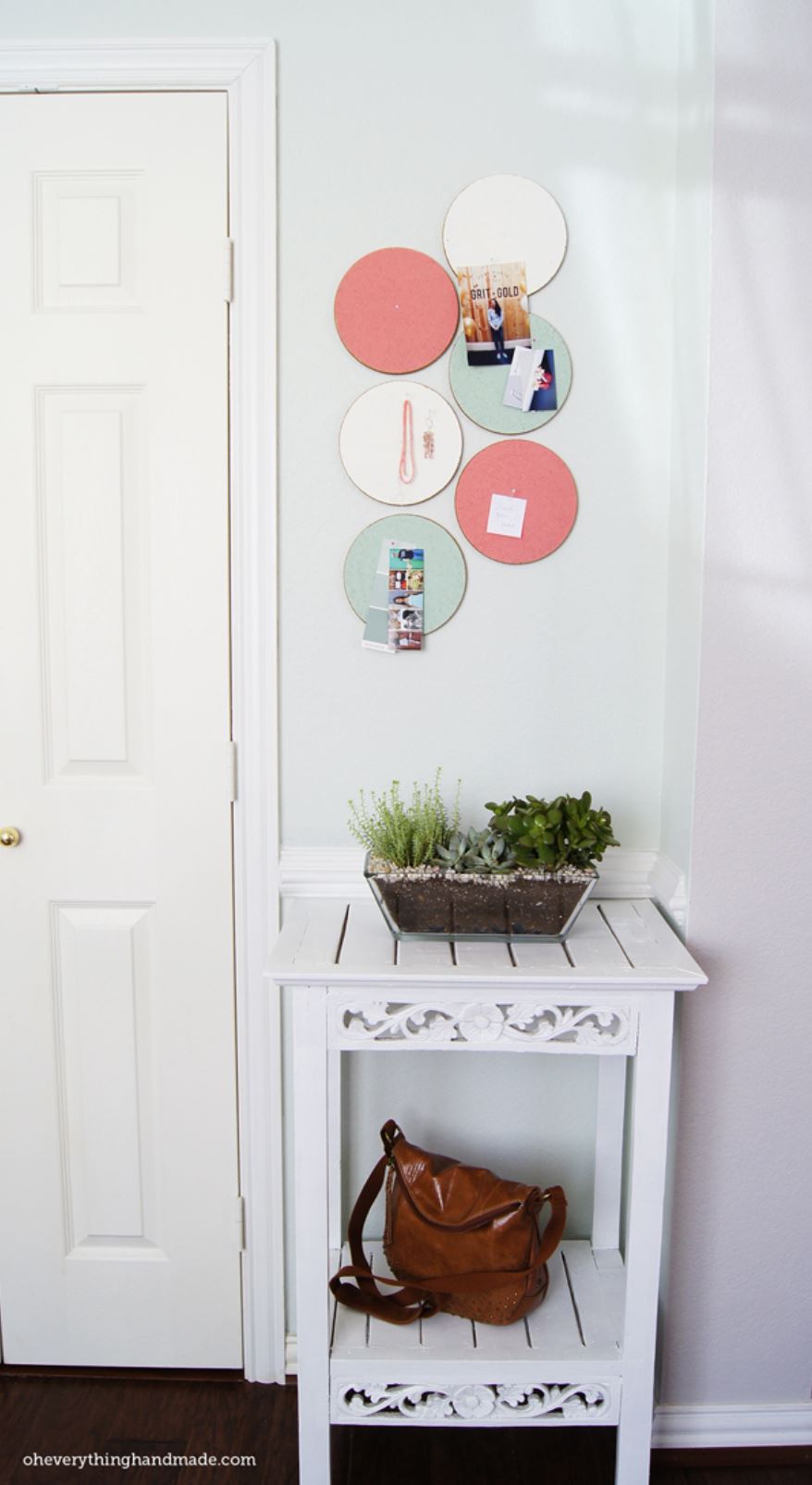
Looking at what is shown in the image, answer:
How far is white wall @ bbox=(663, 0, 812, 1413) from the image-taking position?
1544 mm

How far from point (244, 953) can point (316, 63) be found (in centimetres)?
145

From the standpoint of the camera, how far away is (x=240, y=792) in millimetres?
1818

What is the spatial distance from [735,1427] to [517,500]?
156cm

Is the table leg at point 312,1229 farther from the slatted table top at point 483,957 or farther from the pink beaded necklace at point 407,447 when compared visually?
the pink beaded necklace at point 407,447

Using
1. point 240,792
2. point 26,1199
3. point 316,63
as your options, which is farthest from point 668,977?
point 316,63

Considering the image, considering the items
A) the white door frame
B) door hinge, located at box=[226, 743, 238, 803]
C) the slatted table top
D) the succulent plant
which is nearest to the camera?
the slatted table top

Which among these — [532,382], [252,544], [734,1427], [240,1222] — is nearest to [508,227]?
[532,382]

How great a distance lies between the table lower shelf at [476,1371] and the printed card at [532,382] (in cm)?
144

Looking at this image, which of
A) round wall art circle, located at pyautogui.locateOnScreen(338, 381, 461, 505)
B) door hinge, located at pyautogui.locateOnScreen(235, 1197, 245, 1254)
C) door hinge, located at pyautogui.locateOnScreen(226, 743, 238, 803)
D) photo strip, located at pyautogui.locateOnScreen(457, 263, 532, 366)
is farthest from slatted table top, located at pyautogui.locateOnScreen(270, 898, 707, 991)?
photo strip, located at pyautogui.locateOnScreen(457, 263, 532, 366)

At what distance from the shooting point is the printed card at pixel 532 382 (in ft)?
5.65

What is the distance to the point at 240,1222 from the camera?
1.89m

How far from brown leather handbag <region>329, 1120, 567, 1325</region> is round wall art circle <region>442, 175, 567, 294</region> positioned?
1.39 meters

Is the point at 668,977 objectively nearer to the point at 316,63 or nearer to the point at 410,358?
the point at 410,358

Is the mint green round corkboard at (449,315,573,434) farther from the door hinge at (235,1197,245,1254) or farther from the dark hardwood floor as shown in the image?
the dark hardwood floor
